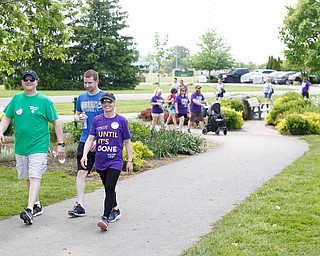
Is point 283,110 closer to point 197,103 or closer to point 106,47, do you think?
point 197,103

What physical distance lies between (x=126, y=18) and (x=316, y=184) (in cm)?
4958

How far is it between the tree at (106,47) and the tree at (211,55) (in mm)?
22372

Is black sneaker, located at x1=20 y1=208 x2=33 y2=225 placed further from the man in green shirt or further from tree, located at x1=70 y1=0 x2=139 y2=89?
tree, located at x1=70 y1=0 x2=139 y2=89

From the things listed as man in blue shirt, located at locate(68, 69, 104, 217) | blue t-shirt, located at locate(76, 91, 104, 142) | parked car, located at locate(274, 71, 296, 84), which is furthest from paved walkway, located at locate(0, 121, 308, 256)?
parked car, located at locate(274, 71, 296, 84)

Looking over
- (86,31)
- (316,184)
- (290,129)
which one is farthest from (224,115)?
(86,31)

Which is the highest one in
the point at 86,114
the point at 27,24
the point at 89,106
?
the point at 27,24

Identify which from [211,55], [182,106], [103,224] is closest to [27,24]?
[182,106]

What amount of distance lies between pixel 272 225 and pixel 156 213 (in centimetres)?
154

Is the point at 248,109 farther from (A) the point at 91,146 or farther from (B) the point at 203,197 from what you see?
(A) the point at 91,146

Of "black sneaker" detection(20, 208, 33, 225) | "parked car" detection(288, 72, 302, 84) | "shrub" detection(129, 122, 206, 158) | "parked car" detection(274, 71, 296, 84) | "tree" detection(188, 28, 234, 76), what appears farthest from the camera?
"tree" detection(188, 28, 234, 76)

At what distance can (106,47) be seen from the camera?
179 feet

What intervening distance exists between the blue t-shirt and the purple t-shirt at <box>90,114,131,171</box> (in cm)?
45

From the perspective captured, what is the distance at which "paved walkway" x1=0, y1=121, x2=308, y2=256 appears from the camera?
5785 mm

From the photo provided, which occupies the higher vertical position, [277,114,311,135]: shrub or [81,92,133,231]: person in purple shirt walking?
[81,92,133,231]: person in purple shirt walking
